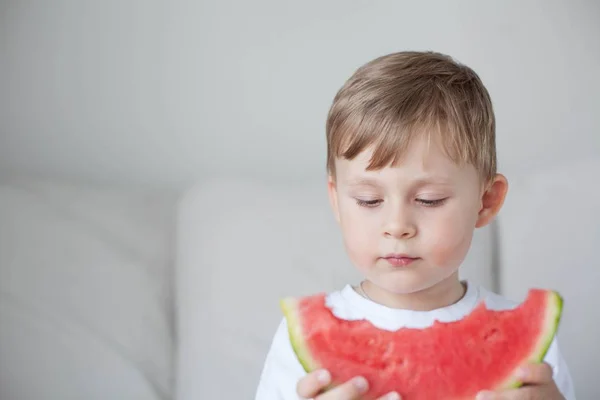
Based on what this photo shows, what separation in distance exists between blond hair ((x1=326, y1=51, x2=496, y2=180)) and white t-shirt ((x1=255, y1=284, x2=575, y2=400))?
10.0 inches

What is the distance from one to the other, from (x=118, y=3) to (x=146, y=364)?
104 cm

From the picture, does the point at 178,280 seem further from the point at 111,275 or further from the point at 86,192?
the point at 86,192

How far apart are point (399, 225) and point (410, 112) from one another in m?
0.20

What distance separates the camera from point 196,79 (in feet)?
7.56

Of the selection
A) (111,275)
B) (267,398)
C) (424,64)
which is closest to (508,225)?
(424,64)

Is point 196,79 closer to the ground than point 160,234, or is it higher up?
higher up

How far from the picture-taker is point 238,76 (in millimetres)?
2320

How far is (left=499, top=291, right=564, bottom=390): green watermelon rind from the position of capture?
1273 millimetres

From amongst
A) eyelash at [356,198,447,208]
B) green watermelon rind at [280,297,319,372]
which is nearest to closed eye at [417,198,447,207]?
eyelash at [356,198,447,208]

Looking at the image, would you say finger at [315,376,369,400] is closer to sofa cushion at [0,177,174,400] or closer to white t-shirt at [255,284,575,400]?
white t-shirt at [255,284,575,400]

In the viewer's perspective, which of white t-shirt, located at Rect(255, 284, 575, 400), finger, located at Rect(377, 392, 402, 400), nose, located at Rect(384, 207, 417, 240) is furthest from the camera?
white t-shirt, located at Rect(255, 284, 575, 400)

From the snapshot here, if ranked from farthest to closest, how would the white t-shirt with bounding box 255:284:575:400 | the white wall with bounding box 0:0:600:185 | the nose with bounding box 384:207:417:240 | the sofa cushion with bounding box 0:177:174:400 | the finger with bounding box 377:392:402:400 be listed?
1. the white wall with bounding box 0:0:600:185
2. the sofa cushion with bounding box 0:177:174:400
3. the white t-shirt with bounding box 255:284:575:400
4. the nose with bounding box 384:207:417:240
5. the finger with bounding box 377:392:402:400

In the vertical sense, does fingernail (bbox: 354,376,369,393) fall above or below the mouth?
below

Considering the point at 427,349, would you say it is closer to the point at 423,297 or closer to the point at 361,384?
the point at 361,384
